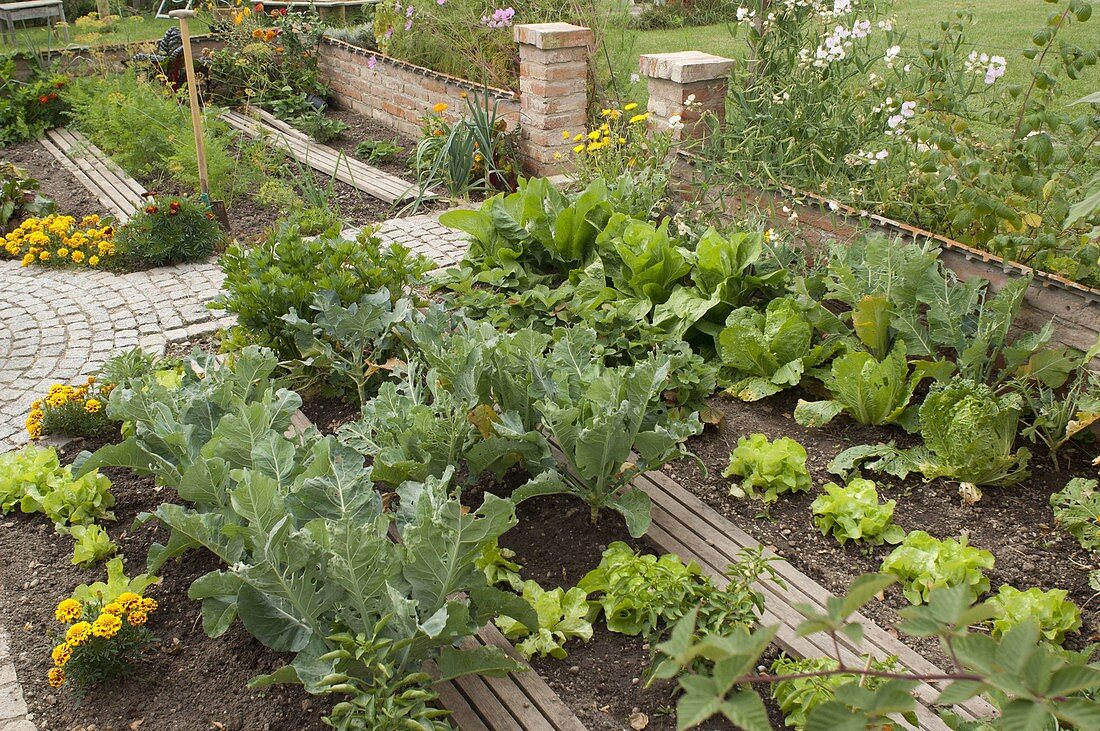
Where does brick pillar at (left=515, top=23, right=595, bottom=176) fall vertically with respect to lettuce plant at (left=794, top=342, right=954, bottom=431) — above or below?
above

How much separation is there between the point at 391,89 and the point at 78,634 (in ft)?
21.2

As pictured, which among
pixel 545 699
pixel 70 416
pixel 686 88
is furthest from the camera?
pixel 686 88

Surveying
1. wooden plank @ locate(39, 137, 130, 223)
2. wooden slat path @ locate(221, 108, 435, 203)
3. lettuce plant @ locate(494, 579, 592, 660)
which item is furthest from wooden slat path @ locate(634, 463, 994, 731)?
wooden plank @ locate(39, 137, 130, 223)

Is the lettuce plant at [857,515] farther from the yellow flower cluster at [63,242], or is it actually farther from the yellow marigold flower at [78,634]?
the yellow flower cluster at [63,242]

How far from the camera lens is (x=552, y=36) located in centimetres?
607

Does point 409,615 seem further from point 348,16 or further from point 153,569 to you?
point 348,16

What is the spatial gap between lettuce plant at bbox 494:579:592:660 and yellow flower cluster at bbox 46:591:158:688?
105cm

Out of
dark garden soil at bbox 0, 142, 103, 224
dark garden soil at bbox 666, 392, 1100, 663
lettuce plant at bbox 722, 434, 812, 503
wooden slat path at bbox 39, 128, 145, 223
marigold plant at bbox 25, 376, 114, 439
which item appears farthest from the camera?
dark garden soil at bbox 0, 142, 103, 224

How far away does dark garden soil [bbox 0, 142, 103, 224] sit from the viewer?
21.6 feet

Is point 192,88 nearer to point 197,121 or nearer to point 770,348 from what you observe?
point 197,121

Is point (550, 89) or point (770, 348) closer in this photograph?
point (770, 348)

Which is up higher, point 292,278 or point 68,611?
point 292,278

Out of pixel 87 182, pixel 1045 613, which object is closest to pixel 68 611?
pixel 1045 613

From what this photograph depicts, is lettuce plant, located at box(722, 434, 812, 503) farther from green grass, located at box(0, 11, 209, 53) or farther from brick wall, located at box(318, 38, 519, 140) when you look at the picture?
green grass, located at box(0, 11, 209, 53)
